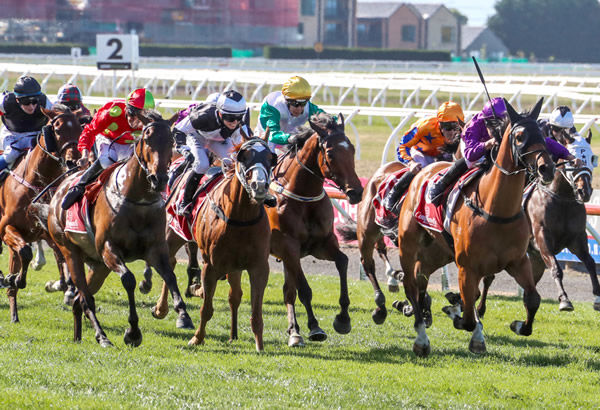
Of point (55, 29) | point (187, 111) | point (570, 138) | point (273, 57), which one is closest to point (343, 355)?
point (187, 111)

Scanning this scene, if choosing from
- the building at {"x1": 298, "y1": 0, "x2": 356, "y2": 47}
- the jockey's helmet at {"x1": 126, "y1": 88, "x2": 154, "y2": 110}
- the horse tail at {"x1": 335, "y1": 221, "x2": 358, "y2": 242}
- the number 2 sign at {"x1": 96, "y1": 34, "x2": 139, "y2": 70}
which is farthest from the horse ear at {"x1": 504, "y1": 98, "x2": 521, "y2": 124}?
the building at {"x1": 298, "y1": 0, "x2": 356, "y2": 47}

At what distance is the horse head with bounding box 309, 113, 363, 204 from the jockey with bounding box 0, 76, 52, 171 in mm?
3430

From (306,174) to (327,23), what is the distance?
319ft

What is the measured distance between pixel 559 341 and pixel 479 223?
192cm

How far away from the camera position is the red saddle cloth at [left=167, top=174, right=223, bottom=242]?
26.6ft

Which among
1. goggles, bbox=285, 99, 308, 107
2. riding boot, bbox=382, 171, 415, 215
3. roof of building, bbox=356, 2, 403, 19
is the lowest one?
riding boot, bbox=382, 171, 415, 215

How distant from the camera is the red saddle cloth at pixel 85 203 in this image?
789 centimetres

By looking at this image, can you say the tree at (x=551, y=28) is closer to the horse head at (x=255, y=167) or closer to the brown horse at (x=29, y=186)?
the brown horse at (x=29, y=186)

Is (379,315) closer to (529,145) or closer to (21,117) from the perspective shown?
(529,145)

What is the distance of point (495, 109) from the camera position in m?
7.57

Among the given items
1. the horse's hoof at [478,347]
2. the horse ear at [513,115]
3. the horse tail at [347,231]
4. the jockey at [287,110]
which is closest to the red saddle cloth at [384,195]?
the horse tail at [347,231]

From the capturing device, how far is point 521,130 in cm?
671

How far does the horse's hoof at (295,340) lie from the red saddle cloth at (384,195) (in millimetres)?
1772

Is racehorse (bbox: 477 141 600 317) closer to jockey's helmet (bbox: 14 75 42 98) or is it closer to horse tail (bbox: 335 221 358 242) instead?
horse tail (bbox: 335 221 358 242)
